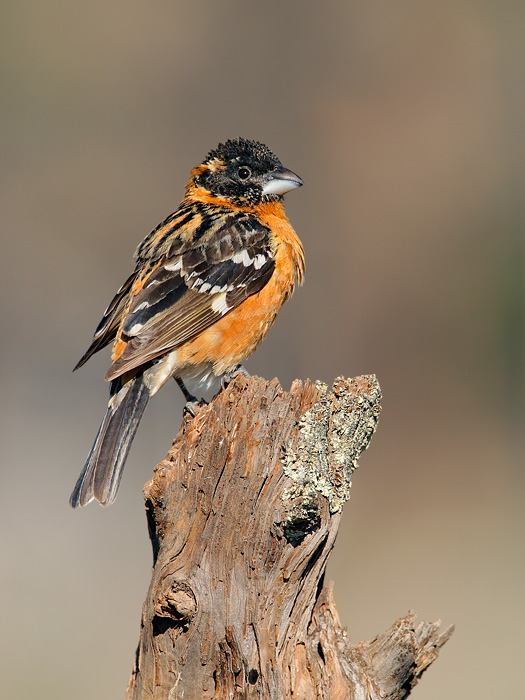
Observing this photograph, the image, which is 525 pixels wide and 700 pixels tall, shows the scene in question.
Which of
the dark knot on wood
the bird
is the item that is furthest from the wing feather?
the dark knot on wood

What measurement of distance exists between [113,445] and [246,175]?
82.8 inches

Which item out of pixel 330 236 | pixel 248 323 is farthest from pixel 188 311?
Answer: pixel 330 236

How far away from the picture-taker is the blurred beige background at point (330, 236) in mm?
8195

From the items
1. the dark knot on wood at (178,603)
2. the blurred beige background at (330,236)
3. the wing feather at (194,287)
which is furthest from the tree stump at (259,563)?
the blurred beige background at (330,236)

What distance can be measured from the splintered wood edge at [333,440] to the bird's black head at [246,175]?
1.97 metres

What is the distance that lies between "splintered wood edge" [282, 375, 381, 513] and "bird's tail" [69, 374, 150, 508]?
107cm

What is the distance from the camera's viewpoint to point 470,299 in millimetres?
9453

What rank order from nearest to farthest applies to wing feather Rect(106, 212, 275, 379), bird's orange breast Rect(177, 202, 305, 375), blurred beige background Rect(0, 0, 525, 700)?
wing feather Rect(106, 212, 275, 379) < bird's orange breast Rect(177, 202, 305, 375) < blurred beige background Rect(0, 0, 525, 700)

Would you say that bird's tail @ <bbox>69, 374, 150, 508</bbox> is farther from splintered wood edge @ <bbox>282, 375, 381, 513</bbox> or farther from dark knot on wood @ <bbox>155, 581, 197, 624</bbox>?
splintered wood edge @ <bbox>282, 375, 381, 513</bbox>

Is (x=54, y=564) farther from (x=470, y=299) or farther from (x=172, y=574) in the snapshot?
(x=470, y=299)

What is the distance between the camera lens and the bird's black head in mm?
4750

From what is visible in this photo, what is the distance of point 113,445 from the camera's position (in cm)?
364

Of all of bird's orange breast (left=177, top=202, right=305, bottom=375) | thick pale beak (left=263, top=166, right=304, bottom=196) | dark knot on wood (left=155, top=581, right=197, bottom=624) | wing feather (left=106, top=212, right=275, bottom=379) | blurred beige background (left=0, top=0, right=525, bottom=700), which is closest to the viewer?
dark knot on wood (left=155, top=581, right=197, bottom=624)

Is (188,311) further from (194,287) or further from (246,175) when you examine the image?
(246,175)
